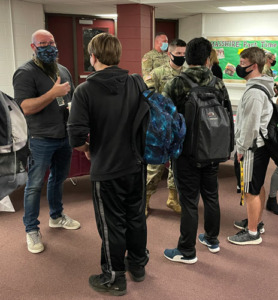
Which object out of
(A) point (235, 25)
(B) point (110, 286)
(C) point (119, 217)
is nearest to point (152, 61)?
(A) point (235, 25)

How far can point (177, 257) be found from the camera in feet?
7.95

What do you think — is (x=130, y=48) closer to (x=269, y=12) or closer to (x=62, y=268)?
(x=269, y=12)

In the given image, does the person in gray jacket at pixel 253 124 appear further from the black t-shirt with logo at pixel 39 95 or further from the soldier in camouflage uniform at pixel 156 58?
the soldier in camouflage uniform at pixel 156 58

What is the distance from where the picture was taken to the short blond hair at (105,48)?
1851 millimetres

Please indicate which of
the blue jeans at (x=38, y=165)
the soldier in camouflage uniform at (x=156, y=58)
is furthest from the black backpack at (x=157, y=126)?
the soldier in camouflage uniform at (x=156, y=58)

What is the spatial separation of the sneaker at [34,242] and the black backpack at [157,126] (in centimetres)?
118

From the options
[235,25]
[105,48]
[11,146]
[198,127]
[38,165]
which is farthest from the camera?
[235,25]

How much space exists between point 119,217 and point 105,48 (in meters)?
0.96

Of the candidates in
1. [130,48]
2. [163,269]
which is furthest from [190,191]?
[130,48]

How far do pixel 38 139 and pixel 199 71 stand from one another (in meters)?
1.25

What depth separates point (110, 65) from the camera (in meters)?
1.90

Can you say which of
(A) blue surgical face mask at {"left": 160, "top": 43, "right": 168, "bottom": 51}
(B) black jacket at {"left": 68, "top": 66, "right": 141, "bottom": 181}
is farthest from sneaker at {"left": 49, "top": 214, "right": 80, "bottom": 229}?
(A) blue surgical face mask at {"left": 160, "top": 43, "right": 168, "bottom": 51}

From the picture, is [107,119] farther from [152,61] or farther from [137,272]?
[152,61]

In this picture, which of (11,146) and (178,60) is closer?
(11,146)
